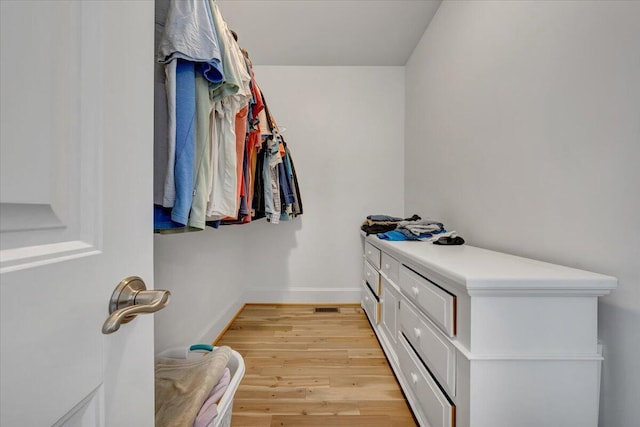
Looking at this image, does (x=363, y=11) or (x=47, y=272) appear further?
(x=363, y=11)

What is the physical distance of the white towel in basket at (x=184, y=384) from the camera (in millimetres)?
765

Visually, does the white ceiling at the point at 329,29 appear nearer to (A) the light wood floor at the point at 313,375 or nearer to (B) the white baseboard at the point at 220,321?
(B) the white baseboard at the point at 220,321

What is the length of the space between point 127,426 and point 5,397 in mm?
225

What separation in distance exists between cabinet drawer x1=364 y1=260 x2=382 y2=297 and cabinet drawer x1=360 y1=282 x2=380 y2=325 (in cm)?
7

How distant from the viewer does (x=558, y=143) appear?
955 millimetres

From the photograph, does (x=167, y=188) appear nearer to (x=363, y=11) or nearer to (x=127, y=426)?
(x=127, y=426)

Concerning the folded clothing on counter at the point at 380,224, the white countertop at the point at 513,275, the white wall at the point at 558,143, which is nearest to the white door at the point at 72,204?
the white countertop at the point at 513,275

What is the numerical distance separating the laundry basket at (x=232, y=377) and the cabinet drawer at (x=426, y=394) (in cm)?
70

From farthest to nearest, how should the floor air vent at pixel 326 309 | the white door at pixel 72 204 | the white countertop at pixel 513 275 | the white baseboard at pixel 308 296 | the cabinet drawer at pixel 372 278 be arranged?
the white baseboard at pixel 308 296 < the floor air vent at pixel 326 309 < the cabinet drawer at pixel 372 278 < the white countertop at pixel 513 275 < the white door at pixel 72 204

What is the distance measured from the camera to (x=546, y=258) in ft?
3.26

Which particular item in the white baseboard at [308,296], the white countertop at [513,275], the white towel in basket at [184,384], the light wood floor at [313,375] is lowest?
the light wood floor at [313,375]

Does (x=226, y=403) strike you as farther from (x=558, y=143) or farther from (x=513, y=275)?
(x=558, y=143)

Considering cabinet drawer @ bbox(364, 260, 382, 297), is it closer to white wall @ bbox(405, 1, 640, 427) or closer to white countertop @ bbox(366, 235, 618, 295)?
white wall @ bbox(405, 1, 640, 427)

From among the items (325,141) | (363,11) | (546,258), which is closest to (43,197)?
(546,258)
